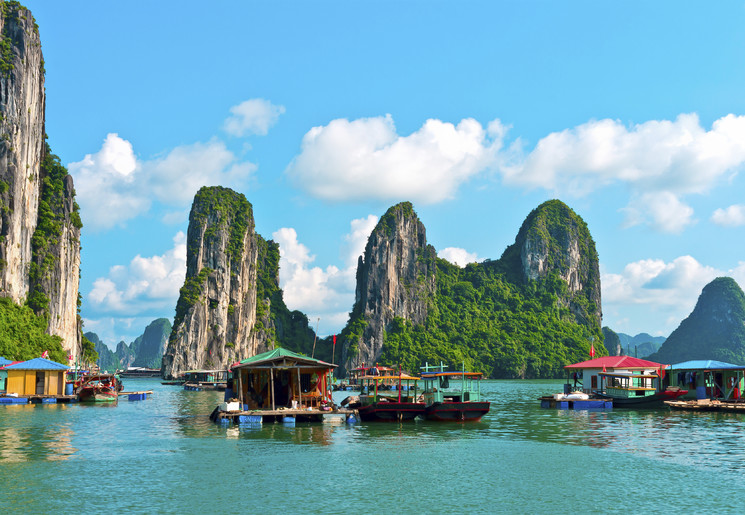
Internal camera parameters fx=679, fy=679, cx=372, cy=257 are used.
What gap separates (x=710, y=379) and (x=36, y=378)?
57.2 metres

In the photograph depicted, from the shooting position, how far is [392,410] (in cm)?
4422

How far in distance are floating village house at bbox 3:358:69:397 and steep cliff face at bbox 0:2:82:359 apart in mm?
37536

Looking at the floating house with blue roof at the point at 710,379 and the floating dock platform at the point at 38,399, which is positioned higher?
the floating house with blue roof at the point at 710,379

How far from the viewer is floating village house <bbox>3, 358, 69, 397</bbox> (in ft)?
186

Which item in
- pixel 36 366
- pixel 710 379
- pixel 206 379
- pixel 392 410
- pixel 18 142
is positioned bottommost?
pixel 206 379

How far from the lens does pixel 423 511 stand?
19391mm

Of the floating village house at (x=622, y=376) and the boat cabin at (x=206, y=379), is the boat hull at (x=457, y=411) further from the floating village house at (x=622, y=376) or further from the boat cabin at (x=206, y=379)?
the boat cabin at (x=206, y=379)

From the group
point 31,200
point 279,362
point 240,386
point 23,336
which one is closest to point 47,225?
point 31,200

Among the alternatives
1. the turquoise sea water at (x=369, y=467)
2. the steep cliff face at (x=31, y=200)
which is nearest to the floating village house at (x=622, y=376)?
the turquoise sea water at (x=369, y=467)

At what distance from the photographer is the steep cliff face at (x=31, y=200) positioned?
9519 centimetres

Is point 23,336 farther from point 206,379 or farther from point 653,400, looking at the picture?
point 653,400

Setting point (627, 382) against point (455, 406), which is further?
point (627, 382)

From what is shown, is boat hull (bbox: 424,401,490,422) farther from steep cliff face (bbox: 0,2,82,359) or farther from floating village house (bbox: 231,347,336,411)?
steep cliff face (bbox: 0,2,82,359)

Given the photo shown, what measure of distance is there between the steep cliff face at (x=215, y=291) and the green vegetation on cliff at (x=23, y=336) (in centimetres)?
5631
